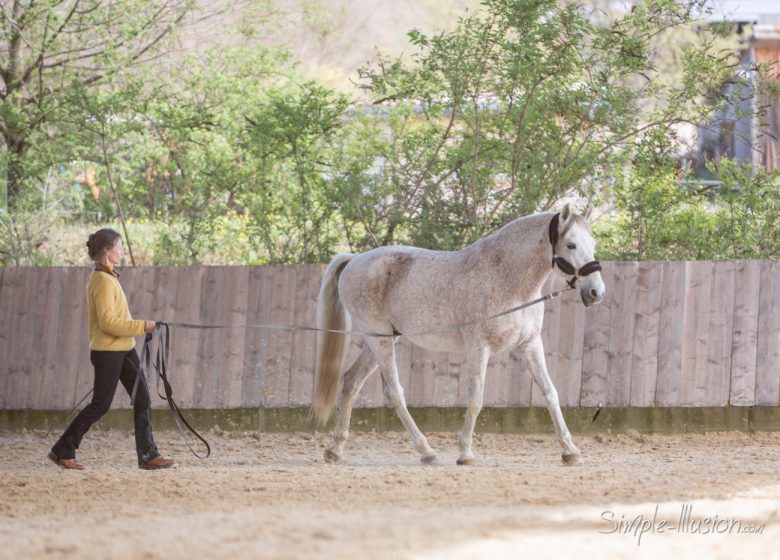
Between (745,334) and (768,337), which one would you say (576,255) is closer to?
(745,334)

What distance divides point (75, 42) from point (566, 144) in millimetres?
6788

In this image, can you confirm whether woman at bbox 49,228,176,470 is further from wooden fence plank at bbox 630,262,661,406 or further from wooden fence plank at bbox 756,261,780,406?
wooden fence plank at bbox 756,261,780,406

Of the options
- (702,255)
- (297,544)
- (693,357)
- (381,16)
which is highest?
(381,16)

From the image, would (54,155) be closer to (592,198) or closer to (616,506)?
(592,198)

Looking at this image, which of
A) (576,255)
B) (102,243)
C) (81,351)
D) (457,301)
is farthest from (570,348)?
(81,351)

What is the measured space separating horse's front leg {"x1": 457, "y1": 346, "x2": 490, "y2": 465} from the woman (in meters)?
2.18

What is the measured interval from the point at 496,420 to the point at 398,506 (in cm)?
469

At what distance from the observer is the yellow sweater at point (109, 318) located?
7.39m

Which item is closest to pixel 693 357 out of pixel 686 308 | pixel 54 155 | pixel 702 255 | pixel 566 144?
pixel 686 308

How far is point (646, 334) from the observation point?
10.0m

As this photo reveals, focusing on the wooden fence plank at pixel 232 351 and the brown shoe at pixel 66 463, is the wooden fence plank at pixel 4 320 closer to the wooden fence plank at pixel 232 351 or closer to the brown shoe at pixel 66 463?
the wooden fence plank at pixel 232 351

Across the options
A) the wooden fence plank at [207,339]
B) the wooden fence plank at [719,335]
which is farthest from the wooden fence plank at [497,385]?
the wooden fence plank at [207,339]

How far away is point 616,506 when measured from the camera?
5.48m

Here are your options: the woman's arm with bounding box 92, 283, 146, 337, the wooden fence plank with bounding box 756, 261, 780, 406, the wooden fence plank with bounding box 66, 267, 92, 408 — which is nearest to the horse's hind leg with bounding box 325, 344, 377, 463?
the woman's arm with bounding box 92, 283, 146, 337
